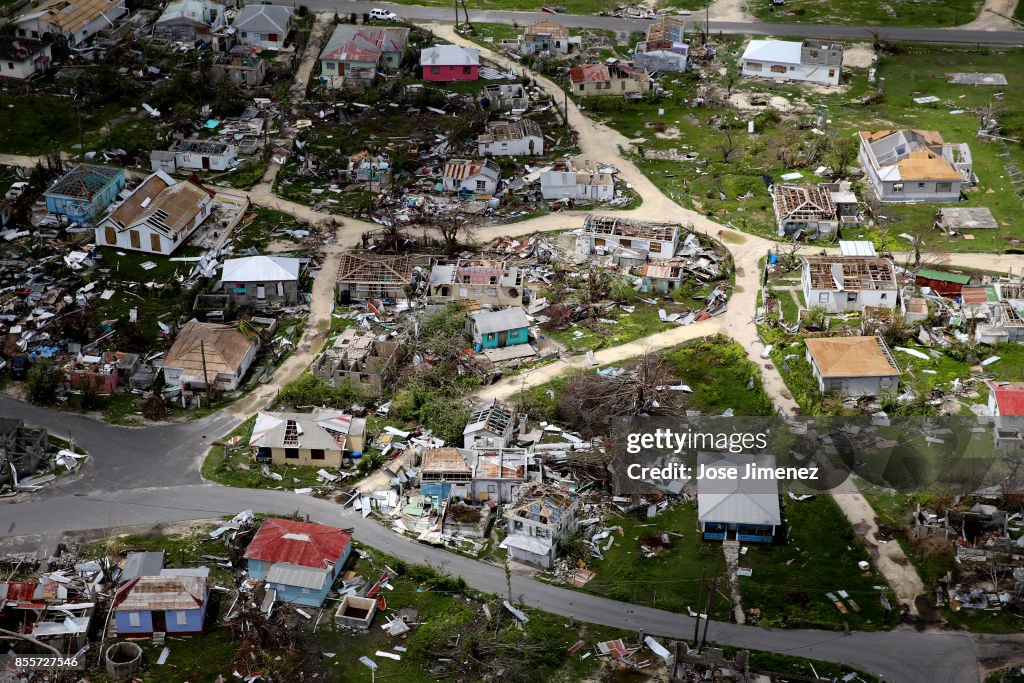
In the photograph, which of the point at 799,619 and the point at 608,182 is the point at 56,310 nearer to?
the point at 608,182

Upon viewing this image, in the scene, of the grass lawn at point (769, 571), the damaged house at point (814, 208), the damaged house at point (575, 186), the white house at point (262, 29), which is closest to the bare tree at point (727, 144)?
the damaged house at point (814, 208)

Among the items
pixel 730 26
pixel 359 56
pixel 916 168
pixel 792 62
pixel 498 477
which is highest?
pixel 792 62

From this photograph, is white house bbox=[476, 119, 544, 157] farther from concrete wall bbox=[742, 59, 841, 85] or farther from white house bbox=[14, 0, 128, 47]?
white house bbox=[14, 0, 128, 47]

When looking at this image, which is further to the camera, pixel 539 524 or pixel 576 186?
pixel 576 186

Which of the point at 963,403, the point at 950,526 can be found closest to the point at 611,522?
the point at 950,526

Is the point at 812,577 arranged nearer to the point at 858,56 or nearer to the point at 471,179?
the point at 471,179

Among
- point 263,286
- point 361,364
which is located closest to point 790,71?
point 263,286

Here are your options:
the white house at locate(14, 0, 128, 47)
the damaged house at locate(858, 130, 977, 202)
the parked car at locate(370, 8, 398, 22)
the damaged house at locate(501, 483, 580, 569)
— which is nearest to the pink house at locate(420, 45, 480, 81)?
the parked car at locate(370, 8, 398, 22)
